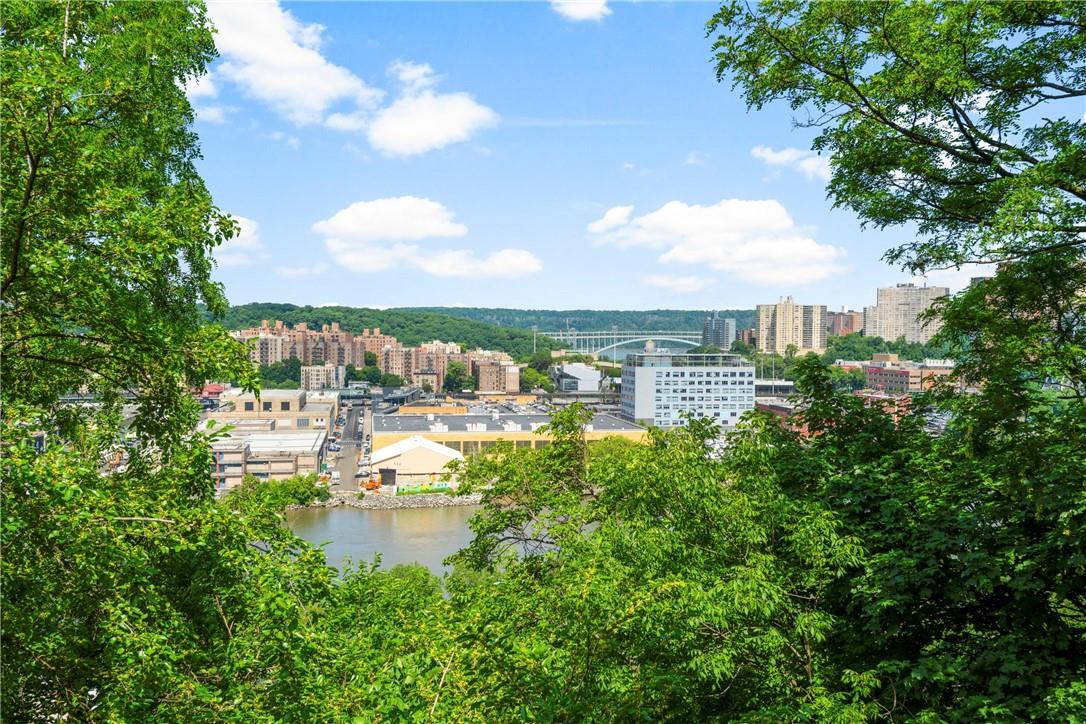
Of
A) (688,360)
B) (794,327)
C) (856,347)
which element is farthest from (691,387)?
(794,327)

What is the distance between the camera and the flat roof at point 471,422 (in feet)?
89.0

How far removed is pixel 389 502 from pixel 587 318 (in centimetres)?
11009

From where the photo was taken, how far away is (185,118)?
371cm

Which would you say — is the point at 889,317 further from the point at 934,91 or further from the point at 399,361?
the point at 934,91

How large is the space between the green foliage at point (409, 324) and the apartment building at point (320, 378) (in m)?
19.2

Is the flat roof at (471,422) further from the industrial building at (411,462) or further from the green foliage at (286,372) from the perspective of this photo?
the green foliage at (286,372)

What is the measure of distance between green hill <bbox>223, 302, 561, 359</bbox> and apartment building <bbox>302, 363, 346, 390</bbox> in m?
19.5

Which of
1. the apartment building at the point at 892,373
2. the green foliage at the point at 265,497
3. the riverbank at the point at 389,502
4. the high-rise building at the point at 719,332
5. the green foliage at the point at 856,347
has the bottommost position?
the riverbank at the point at 389,502

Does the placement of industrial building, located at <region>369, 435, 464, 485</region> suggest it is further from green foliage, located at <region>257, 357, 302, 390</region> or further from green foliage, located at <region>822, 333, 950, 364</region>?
green foliage, located at <region>822, 333, 950, 364</region>

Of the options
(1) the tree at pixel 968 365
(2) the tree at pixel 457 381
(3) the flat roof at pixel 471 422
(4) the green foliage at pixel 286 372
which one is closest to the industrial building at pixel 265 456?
(3) the flat roof at pixel 471 422

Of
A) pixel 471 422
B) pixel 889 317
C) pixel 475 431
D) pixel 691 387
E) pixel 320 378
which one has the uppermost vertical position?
pixel 889 317

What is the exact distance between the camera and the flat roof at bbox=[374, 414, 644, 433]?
27.1m

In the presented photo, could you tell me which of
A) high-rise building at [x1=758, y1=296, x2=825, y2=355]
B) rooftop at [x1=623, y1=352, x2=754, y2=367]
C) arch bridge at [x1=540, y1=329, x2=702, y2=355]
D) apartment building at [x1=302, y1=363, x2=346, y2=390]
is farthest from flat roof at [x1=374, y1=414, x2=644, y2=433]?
arch bridge at [x1=540, y1=329, x2=702, y2=355]

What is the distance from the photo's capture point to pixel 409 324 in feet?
270
